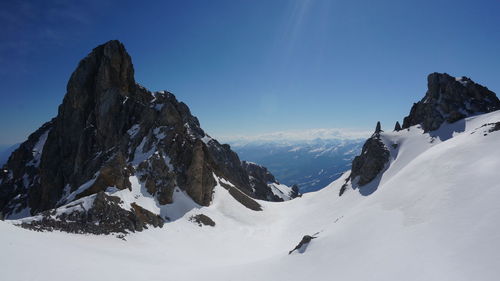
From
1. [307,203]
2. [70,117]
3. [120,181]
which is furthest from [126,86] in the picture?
[307,203]

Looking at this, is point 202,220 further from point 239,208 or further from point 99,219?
point 99,219

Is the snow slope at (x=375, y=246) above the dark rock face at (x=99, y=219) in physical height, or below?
below

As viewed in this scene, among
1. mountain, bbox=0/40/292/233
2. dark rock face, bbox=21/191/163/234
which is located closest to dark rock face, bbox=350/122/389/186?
mountain, bbox=0/40/292/233

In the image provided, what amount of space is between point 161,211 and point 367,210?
98.2 feet

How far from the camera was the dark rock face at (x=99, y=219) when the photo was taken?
86.7ft

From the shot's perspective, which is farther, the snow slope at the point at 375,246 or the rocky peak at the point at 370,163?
the rocky peak at the point at 370,163

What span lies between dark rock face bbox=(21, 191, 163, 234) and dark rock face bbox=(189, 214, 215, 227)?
7.17 metres

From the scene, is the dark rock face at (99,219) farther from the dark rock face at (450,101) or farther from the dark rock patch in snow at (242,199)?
the dark rock face at (450,101)

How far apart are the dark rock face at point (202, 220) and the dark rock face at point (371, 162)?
3073 cm

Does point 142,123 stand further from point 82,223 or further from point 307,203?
point 307,203

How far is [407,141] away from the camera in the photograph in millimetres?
58375

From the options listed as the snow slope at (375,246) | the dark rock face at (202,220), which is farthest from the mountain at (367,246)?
the dark rock face at (202,220)

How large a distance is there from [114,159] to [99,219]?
Answer: 11.1 m

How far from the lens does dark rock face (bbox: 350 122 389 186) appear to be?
184 ft
